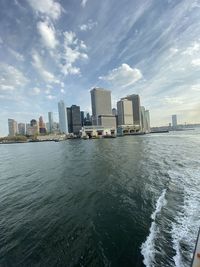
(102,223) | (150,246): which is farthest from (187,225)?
(102,223)

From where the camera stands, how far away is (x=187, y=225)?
11.9m

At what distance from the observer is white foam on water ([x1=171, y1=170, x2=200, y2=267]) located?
9.29 meters

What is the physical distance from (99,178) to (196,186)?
11904 millimetres

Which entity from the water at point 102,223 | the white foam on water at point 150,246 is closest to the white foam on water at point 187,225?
the water at point 102,223

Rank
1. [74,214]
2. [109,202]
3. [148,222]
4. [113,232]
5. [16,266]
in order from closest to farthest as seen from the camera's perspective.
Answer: [16,266], [113,232], [148,222], [74,214], [109,202]

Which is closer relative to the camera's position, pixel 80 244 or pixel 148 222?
pixel 80 244

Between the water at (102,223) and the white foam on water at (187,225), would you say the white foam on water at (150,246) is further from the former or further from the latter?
the white foam on water at (187,225)

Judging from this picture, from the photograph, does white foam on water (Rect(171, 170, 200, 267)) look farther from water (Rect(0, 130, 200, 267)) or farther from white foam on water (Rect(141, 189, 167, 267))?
white foam on water (Rect(141, 189, 167, 267))

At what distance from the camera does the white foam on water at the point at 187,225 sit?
9286 millimetres

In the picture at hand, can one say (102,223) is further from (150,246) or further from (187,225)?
(187,225)

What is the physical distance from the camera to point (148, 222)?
12.5 meters

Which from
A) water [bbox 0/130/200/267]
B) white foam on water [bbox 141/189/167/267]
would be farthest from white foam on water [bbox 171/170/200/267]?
white foam on water [bbox 141/189/167/267]

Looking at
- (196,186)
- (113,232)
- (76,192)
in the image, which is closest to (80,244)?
(113,232)

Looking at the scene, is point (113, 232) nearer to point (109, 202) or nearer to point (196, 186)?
point (109, 202)
